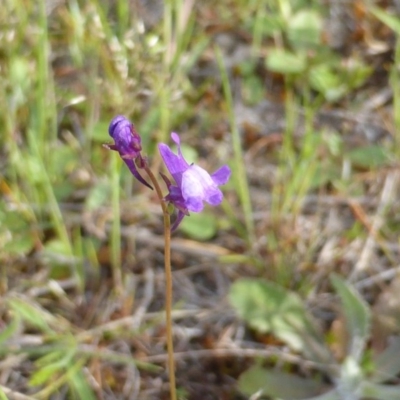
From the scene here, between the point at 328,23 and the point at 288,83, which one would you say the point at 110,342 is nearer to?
the point at 288,83

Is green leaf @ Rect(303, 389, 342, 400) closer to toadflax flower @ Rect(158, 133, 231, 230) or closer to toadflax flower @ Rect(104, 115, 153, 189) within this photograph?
toadflax flower @ Rect(158, 133, 231, 230)

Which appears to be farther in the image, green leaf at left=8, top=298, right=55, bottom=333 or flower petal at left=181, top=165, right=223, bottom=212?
green leaf at left=8, top=298, right=55, bottom=333

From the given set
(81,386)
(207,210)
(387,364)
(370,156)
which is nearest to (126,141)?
(81,386)

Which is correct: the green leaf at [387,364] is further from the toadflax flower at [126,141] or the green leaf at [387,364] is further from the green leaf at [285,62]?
the green leaf at [285,62]

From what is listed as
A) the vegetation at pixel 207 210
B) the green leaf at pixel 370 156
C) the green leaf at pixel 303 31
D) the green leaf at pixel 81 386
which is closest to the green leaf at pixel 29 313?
the vegetation at pixel 207 210

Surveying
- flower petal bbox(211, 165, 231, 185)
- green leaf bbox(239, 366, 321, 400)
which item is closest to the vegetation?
green leaf bbox(239, 366, 321, 400)

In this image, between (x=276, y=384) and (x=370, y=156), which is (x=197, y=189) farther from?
(x=370, y=156)
